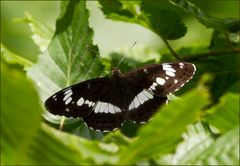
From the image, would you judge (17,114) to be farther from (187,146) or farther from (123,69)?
(123,69)

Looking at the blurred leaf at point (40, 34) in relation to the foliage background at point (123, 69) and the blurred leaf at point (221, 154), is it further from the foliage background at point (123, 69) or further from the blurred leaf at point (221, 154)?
the blurred leaf at point (221, 154)

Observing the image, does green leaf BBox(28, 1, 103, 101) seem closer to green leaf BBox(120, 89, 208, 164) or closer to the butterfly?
the butterfly

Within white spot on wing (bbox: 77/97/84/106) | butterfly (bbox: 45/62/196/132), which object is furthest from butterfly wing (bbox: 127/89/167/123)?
white spot on wing (bbox: 77/97/84/106)

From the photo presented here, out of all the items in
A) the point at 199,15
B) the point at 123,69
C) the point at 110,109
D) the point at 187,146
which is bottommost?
the point at 110,109

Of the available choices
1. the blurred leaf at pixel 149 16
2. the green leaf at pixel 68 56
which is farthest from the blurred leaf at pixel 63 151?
the blurred leaf at pixel 149 16

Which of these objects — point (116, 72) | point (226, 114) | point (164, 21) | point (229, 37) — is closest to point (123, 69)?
point (116, 72)
